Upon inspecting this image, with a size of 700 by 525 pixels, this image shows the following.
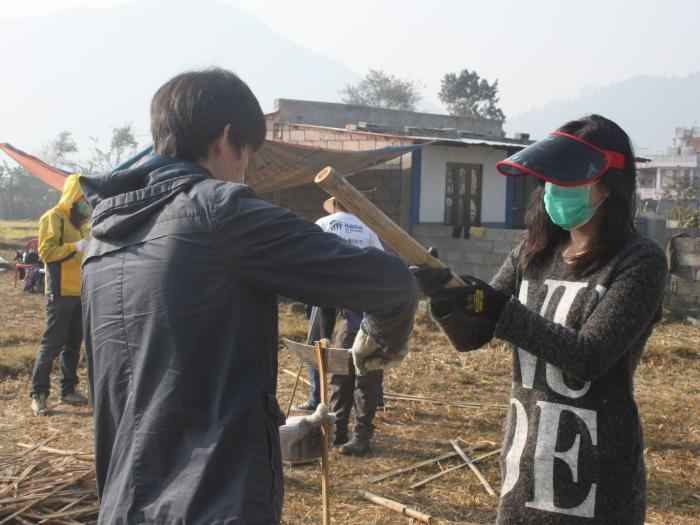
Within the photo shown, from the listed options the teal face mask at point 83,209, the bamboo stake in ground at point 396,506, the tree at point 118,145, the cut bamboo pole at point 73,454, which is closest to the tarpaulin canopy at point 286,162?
the teal face mask at point 83,209

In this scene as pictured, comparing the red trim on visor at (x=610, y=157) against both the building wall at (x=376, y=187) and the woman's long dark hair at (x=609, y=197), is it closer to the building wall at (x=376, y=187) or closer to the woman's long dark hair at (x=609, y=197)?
the woman's long dark hair at (x=609, y=197)

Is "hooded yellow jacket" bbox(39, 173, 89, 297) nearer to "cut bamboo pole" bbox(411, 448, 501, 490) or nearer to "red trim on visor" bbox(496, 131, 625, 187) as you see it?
"cut bamboo pole" bbox(411, 448, 501, 490)

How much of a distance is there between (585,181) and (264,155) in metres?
8.84

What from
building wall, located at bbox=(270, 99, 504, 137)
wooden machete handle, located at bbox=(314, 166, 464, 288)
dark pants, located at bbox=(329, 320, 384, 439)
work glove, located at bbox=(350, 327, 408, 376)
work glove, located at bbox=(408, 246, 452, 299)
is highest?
building wall, located at bbox=(270, 99, 504, 137)

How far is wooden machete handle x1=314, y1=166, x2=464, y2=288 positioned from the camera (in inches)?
67.8

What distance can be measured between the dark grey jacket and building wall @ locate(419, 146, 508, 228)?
1471 centimetres

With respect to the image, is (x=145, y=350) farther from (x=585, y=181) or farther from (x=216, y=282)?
(x=585, y=181)

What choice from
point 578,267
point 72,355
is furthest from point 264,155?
point 578,267

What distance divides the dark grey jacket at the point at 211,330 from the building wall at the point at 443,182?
14.7 m

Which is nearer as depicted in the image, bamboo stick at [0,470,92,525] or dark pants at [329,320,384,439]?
bamboo stick at [0,470,92,525]

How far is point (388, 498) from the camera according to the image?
443cm

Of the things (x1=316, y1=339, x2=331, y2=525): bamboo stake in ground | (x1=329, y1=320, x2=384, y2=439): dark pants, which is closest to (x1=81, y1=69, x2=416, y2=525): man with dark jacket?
(x1=316, y1=339, x2=331, y2=525): bamboo stake in ground

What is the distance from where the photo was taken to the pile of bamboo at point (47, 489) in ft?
11.5

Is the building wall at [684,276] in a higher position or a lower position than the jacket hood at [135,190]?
lower
